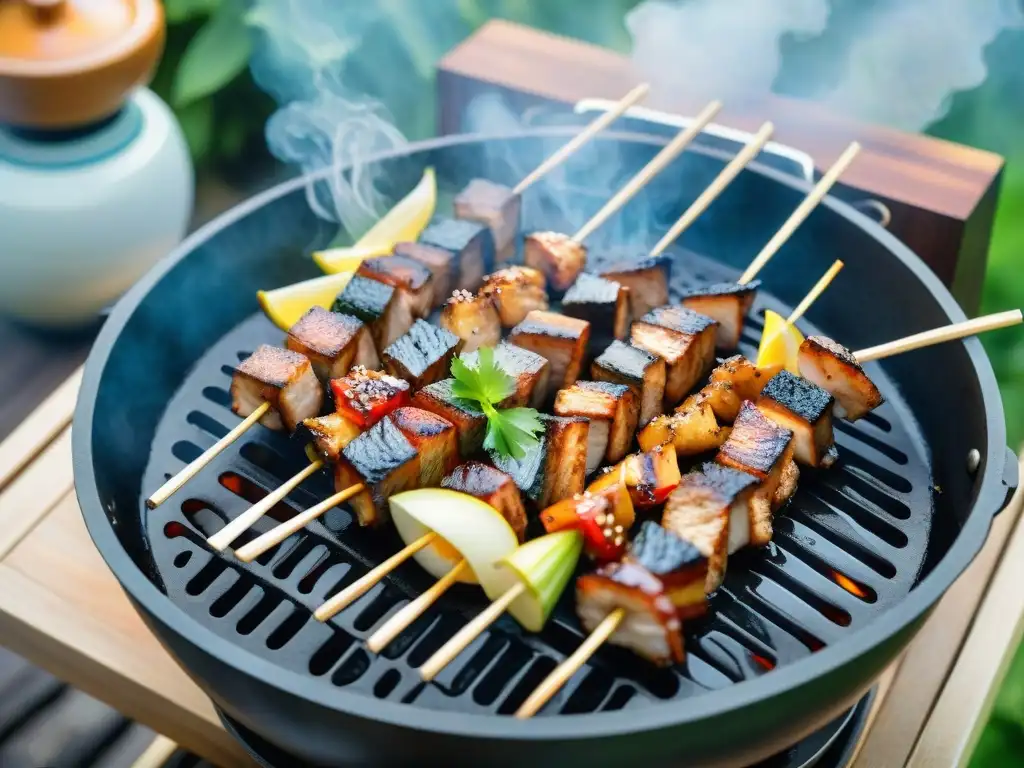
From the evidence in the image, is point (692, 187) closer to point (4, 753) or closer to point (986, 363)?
point (986, 363)

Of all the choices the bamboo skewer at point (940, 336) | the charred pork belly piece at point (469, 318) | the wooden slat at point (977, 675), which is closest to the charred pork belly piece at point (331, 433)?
the charred pork belly piece at point (469, 318)

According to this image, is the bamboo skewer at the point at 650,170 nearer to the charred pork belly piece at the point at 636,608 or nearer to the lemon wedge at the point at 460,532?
the lemon wedge at the point at 460,532

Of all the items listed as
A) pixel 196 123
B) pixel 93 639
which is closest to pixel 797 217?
pixel 93 639

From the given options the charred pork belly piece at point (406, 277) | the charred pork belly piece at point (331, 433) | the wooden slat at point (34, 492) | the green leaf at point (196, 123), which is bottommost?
the wooden slat at point (34, 492)

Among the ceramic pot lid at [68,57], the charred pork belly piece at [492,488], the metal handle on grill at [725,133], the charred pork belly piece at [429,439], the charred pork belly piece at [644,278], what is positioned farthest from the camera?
the ceramic pot lid at [68,57]

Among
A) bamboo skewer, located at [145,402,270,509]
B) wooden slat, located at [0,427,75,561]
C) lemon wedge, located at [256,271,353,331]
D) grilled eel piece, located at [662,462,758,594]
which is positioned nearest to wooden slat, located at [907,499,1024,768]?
grilled eel piece, located at [662,462,758,594]

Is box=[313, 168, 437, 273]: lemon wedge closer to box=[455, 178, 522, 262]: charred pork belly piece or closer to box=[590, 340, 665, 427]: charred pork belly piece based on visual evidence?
box=[455, 178, 522, 262]: charred pork belly piece
